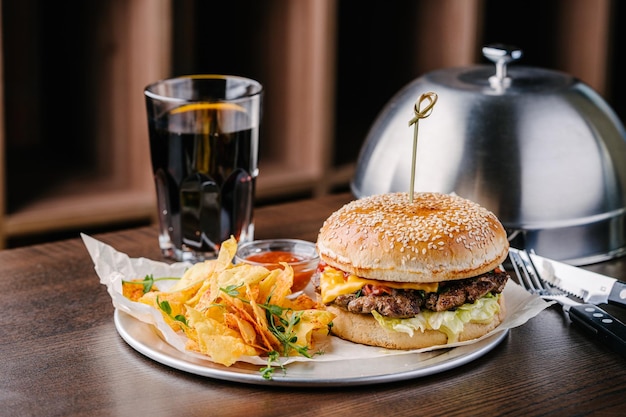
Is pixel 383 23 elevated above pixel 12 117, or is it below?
above

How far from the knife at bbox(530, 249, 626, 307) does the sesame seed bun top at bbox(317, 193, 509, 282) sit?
7.3 inches

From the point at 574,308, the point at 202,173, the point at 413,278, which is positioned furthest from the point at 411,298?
the point at 202,173

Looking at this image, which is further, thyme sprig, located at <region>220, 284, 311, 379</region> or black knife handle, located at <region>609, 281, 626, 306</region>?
black knife handle, located at <region>609, 281, 626, 306</region>

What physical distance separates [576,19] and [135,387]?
243cm

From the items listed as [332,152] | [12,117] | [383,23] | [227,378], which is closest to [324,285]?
[227,378]

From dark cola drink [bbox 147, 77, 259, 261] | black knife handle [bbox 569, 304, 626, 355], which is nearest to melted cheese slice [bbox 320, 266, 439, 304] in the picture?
black knife handle [bbox 569, 304, 626, 355]

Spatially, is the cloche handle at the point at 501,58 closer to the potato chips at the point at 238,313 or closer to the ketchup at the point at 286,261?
the ketchup at the point at 286,261

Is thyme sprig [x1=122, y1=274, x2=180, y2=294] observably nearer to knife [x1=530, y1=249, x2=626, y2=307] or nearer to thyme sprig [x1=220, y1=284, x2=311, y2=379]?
thyme sprig [x1=220, y1=284, x2=311, y2=379]

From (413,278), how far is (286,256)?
357 millimetres

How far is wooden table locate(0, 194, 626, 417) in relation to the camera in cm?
104

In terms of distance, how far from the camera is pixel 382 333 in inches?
46.6

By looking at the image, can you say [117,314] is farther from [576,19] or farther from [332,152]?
[576,19]

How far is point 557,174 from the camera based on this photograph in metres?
1.54

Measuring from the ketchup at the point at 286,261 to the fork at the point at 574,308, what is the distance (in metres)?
0.33
